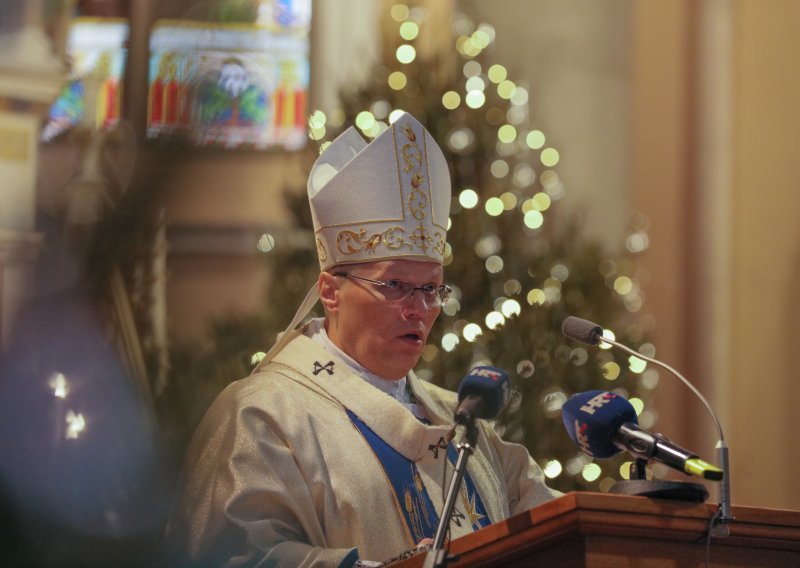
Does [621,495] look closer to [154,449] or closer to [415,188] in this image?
[154,449]

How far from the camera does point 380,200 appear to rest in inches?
147

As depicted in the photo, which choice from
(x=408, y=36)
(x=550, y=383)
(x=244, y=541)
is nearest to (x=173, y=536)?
(x=244, y=541)

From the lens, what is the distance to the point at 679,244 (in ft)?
26.2

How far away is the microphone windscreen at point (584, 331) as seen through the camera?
2.84m

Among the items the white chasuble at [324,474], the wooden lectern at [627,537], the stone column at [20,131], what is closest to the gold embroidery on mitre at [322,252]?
the white chasuble at [324,474]

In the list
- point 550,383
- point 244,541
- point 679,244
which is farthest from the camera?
point 679,244

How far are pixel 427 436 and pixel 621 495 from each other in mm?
1142

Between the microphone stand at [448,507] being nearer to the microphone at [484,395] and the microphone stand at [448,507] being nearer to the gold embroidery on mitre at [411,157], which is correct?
the microphone at [484,395]

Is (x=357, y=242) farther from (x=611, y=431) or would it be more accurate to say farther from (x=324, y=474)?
(x=611, y=431)

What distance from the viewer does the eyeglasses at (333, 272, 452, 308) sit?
3.57 metres

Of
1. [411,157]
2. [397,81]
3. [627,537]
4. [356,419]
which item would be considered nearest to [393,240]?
[411,157]

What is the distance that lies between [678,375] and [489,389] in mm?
399

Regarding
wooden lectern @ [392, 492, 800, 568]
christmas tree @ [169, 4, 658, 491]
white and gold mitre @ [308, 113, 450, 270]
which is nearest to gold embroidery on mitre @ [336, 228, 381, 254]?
white and gold mitre @ [308, 113, 450, 270]

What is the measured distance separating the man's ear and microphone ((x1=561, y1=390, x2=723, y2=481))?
3.52ft
